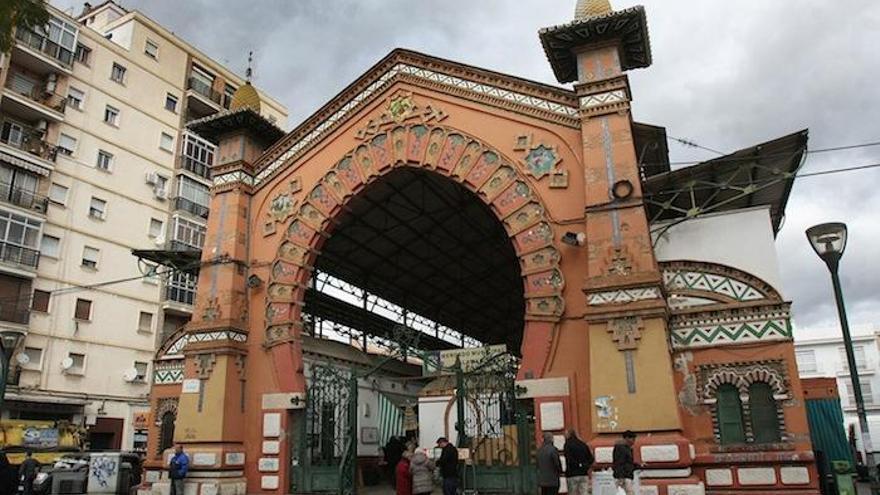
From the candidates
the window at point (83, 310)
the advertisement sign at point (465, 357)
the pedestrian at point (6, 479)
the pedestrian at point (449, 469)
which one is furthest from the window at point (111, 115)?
the pedestrian at point (449, 469)

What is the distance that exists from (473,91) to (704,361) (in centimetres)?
827

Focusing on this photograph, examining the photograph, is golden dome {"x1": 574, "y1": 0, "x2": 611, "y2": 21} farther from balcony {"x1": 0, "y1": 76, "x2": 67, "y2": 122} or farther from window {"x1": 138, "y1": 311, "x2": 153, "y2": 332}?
window {"x1": 138, "y1": 311, "x2": 153, "y2": 332}

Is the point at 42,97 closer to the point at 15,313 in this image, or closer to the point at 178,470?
the point at 15,313

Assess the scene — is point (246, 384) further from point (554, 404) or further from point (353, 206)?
point (554, 404)

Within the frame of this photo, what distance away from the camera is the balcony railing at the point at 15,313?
89.8 feet

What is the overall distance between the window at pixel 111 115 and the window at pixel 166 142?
2.56 meters

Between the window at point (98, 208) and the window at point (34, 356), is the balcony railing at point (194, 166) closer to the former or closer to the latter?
the window at point (98, 208)

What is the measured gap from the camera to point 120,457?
19.5 metres

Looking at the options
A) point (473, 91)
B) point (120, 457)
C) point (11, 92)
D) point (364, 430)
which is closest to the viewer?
point (473, 91)

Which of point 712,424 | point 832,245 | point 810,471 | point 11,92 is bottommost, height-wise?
point 810,471

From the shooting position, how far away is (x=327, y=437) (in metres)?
16.9

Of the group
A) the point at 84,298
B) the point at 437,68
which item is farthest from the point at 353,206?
the point at 84,298

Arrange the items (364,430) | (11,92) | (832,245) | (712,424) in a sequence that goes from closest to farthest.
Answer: (832,245), (712,424), (364,430), (11,92)

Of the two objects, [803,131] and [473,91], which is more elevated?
[473,91]
